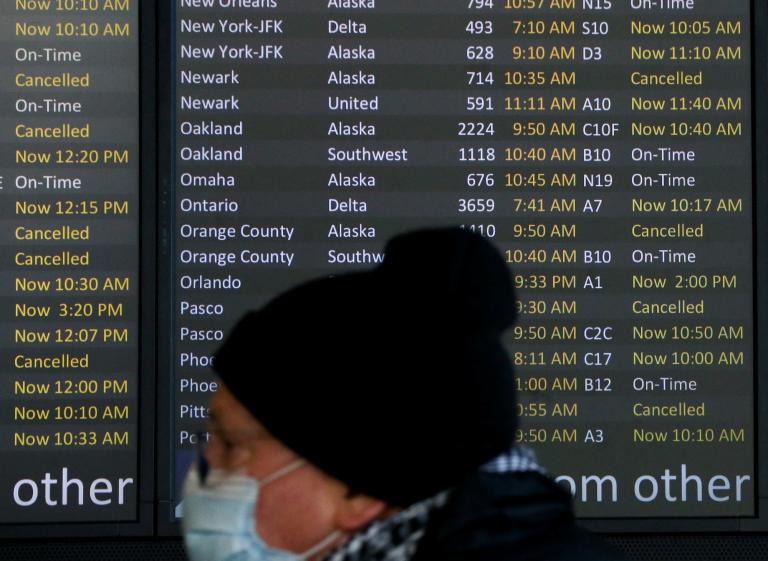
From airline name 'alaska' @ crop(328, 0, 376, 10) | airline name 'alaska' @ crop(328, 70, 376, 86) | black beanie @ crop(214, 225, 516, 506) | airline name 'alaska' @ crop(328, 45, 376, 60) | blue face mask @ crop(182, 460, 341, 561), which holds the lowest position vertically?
blue face mask @ crop(182, 460, 341, 561)

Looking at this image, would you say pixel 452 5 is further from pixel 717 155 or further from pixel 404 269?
pixel 404 269

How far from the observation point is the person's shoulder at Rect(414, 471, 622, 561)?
1.40 meters

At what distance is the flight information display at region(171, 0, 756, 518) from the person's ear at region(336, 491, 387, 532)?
2.27 meters

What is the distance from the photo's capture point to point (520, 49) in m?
3.78

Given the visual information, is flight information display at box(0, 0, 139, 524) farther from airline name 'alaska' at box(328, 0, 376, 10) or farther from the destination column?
airline name 'alaska' at box(328, 0, 376, 10)

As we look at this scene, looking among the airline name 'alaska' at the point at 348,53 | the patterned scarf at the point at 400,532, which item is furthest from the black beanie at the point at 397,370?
the airline name 'alaska' at the point at 348,53

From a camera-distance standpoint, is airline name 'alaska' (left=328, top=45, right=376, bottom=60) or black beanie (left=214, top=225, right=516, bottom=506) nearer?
black beanie (left=214, top=225, right=516, bottom=506)

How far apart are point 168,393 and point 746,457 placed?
167 centimetres

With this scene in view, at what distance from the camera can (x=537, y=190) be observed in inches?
148

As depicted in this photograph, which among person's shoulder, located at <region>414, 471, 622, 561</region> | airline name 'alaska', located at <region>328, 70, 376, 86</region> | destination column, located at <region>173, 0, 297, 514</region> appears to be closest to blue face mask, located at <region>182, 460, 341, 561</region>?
person's shoulder, located at <region>414, 471, 622, 561</region>

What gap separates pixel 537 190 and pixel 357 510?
95.3 inches

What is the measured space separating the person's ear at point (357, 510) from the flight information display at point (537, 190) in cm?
227

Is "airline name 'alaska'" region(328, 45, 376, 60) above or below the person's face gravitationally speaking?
above

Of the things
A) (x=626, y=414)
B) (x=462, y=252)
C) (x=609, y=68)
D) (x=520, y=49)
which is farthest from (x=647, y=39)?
(x=462, y=252)
